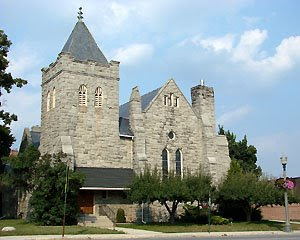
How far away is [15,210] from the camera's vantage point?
4178 centimetres

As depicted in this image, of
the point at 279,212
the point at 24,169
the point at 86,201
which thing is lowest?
the point at 279,212

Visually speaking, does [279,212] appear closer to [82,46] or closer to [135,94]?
[135,94]

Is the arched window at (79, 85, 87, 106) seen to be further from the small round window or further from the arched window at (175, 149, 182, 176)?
the arched window at (175, 149, 182, 176)

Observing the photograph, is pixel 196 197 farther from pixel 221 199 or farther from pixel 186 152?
pixel 186 152

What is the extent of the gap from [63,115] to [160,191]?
10324 millimetres

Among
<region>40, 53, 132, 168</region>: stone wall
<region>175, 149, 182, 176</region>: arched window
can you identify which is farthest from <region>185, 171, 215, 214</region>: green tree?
<region>40, 53, 132, 168</region>: stone wall

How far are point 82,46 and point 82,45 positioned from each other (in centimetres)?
22

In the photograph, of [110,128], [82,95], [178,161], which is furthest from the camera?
[178,161]

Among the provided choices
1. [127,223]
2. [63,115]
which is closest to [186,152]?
[127,223]

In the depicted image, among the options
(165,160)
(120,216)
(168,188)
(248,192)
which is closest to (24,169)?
(120,216)

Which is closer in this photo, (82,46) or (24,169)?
(24,169)

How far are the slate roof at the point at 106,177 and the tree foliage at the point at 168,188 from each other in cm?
290

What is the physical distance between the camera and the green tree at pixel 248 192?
32750 mm

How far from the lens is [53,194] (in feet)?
99.1
